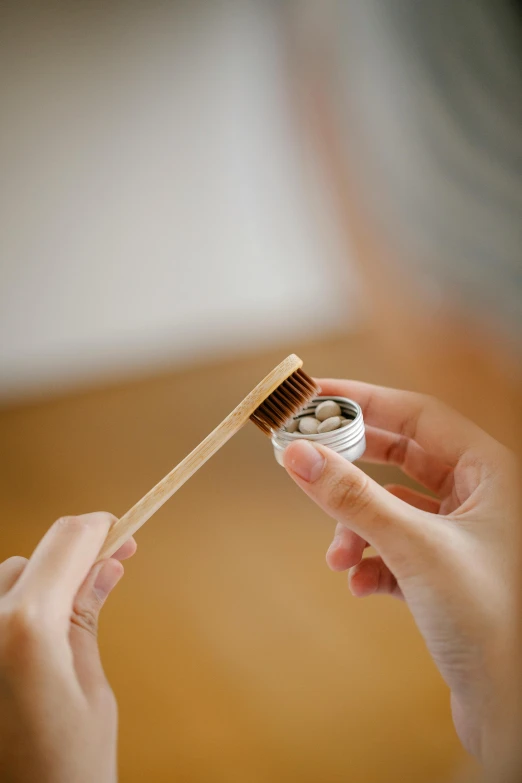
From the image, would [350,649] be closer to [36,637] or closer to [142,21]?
[36,637]

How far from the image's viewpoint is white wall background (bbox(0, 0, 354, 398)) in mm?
987

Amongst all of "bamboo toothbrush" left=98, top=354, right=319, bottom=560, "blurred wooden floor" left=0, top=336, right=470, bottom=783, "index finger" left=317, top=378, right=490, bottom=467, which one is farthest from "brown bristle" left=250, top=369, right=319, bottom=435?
"blurred wooden floor" left=0, top=336, right=470, bottom=783

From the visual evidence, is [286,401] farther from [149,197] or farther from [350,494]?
[149,197]

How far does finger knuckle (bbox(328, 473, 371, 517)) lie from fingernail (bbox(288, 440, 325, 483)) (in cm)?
1

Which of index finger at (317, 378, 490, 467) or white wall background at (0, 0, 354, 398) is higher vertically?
white wall background at (0, 0, 354, 398)

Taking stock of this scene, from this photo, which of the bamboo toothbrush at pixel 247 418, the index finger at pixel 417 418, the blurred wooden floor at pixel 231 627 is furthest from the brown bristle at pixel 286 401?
the blurred wooden floor at pixel 231 627

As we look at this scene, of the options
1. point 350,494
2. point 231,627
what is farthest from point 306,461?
point 231,627

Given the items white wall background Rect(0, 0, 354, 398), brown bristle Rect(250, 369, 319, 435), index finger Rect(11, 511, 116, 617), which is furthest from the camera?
white wall background Rect(0, 0, 354, 398)

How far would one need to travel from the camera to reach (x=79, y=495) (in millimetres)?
842

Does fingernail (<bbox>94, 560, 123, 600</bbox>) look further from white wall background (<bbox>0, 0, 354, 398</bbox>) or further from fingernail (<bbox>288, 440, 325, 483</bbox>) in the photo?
white wall background (<bbox>0, 0, 354, 398</bbox>)

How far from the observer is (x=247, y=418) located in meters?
0.46

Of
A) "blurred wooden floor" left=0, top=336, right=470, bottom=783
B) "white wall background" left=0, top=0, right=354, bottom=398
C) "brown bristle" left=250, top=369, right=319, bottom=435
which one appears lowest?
"blurred wooden floor" left=0, top=336, right=470, bottom=783

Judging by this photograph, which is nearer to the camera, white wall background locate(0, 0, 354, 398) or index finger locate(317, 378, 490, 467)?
index finger locate(317, 378, 490, 467)

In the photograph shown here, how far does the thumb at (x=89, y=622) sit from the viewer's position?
369mm
